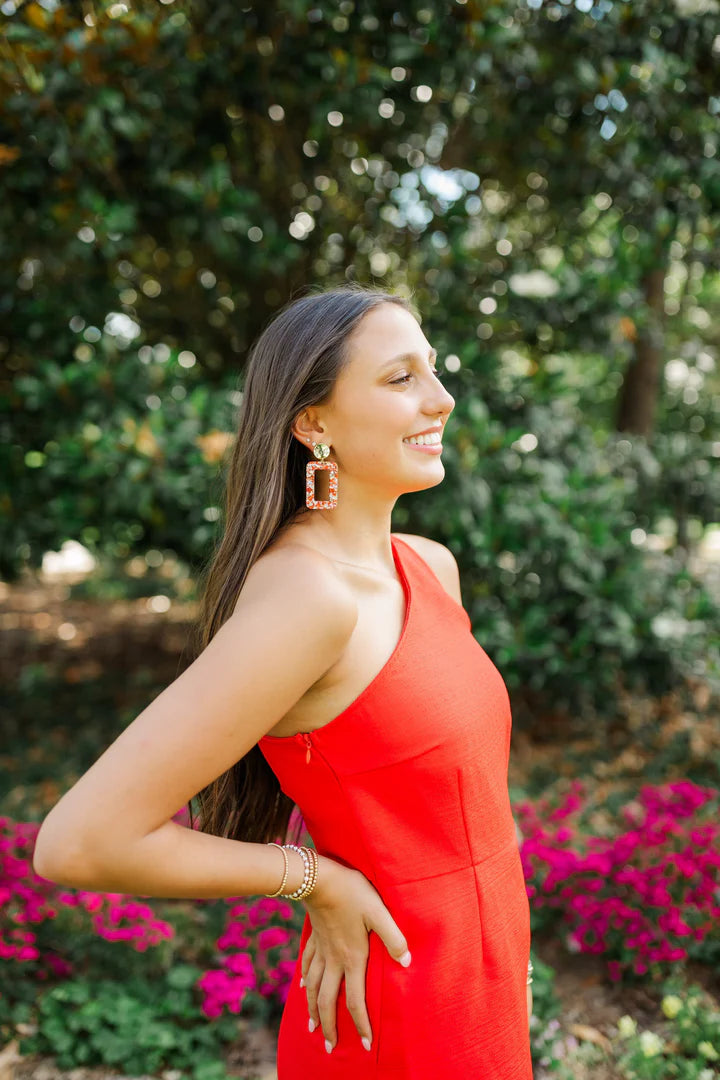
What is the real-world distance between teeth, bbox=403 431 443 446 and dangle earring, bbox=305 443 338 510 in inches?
5.0

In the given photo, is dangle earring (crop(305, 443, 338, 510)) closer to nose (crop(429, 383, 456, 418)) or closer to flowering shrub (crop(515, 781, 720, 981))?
nose (crop(429, 383, 456, 418))

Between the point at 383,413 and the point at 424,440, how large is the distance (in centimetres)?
8

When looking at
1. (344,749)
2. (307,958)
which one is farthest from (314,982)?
(344,749)

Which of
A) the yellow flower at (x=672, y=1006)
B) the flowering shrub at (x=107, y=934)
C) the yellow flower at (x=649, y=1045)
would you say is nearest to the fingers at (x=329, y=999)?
the flowering shrub at (x=107, y=934)

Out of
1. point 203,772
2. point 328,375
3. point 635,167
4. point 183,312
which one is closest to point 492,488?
point 635,167

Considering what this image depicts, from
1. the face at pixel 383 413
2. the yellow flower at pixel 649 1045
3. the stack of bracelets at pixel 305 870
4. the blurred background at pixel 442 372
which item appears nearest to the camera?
the stack of bracelets at pixel 305 870

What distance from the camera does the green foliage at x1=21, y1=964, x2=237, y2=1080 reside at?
2.58 m

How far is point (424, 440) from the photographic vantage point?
1.41 metres

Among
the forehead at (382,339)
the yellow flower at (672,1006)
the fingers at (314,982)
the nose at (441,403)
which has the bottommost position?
the yellow flower at (672,1006)

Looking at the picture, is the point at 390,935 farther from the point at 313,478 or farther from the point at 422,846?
the point at 313,478

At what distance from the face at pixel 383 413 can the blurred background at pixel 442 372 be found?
6.34 ft

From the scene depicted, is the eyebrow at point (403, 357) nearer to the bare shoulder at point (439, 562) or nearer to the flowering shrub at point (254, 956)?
the bare shoulder at point (439, 562)

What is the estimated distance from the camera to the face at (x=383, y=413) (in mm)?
1383

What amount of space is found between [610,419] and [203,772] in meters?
6.25
